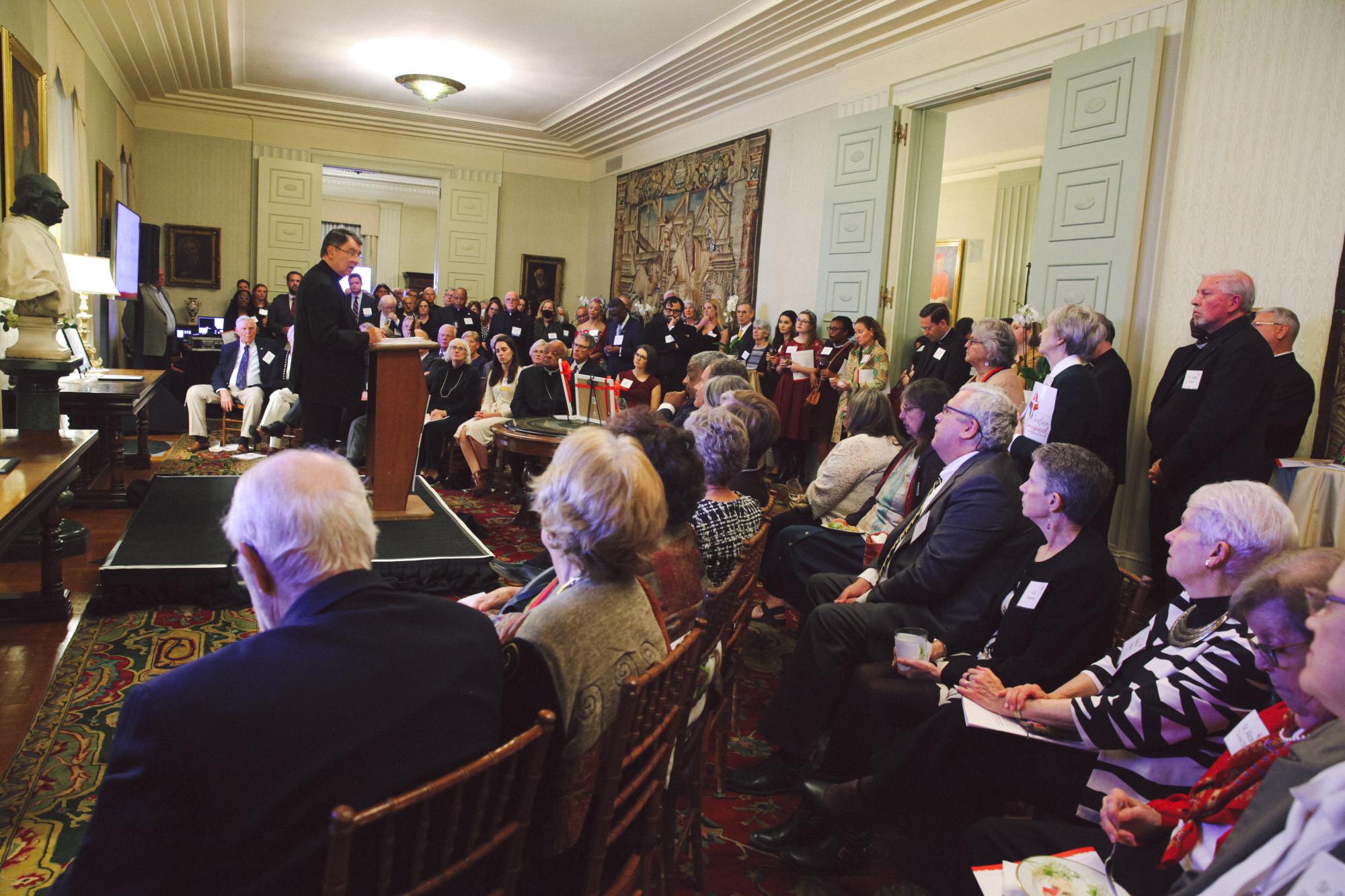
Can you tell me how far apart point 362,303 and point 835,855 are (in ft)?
39.2

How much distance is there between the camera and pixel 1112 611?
7.76ft

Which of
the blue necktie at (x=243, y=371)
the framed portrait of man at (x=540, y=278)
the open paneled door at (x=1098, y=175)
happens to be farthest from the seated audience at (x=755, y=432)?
the framed portrait of man at (x=540, y=278)

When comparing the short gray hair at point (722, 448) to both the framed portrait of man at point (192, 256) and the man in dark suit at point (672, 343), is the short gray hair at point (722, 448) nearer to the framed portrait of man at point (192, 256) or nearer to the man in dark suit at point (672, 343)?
the man in dark suit at point (672, 343)

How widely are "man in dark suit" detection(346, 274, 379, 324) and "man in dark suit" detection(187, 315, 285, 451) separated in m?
3.68

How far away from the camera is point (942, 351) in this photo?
Answer: 6.92m

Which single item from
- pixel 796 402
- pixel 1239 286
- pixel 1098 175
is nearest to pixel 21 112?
pixel 796 402

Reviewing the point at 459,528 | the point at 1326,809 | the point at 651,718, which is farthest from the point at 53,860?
the point at 459,528

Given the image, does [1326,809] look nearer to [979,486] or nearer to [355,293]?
[979,486]

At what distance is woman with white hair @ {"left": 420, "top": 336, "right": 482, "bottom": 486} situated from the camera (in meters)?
7.47

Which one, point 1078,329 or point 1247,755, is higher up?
point 1078,329

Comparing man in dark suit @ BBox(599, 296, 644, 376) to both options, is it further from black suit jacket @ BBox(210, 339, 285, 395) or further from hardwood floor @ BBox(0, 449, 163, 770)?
hardwood floor @ BBox(0, 449, 163, 770)

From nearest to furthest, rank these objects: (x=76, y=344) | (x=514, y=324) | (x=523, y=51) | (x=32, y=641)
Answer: (x=32, y=641), (x=76, y=344), (x=523, y=51), (x=514, y=324)

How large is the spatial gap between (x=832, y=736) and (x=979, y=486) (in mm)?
914

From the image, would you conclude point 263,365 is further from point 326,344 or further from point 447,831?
point 447,831
